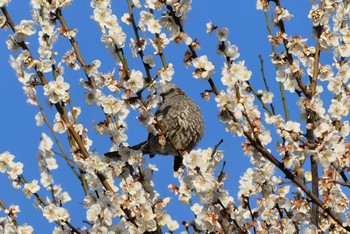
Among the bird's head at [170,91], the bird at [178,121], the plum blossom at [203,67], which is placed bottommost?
the plum blossom at [203,67]

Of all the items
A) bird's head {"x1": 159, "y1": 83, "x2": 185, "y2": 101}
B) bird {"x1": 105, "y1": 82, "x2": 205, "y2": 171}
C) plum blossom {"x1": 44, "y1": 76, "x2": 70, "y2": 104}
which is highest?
bird's head {"x1": 159, "y1": 83, "x2": 185, "y2": 101}

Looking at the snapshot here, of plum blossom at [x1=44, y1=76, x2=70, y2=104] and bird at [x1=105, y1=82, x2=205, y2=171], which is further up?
bird at [x1=105, y1=82, x2=205, y2=171]

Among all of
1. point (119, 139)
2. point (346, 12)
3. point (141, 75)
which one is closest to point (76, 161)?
point (119, 139)

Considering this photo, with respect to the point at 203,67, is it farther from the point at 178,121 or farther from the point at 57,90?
the point at 178,121

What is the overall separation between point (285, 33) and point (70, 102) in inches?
52.4

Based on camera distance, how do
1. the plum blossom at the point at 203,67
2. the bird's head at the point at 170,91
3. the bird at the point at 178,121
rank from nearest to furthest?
the plum blossom at the point at 203,67
the bird at the point at 178,121
the bird's head at the point at 170,91

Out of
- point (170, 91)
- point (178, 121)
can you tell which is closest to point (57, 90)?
point (178, 121)

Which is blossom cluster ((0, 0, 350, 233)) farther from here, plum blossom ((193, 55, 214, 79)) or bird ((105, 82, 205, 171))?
bird ((105, 82, 205, 171))

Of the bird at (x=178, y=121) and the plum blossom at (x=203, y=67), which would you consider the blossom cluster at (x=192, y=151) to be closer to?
the plum blossom at (x=203, y=67)

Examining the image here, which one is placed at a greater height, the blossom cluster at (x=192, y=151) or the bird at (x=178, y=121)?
the bird at (x=178, y=121)

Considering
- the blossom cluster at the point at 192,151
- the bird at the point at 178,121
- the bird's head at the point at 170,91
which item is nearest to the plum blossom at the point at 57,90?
the blossom cluster at the point at 192,151

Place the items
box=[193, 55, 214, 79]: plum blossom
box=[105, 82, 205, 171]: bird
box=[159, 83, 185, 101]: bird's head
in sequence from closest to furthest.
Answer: box=[193, 55, 214, 79]: plum blossom
box=[105, 82, 205, 171]: bird
box=[159, 83, 185, 101]: bird's head

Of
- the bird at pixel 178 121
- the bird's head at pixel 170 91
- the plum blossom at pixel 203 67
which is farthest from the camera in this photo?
the bird's head at pixel 170 91

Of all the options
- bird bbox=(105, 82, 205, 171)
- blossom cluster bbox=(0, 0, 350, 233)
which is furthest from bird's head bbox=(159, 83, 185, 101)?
blossom cluster bbox=(0, 0, 350, 233)
